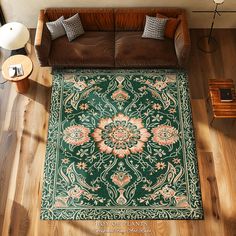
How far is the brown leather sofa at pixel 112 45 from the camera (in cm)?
539

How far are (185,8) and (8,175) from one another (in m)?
3.64

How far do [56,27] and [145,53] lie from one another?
4.53 feet

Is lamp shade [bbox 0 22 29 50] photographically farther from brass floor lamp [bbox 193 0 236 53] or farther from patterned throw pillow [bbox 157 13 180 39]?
brass floor lamp [bbox 193 0 236 53]

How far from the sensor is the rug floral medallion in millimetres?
4527

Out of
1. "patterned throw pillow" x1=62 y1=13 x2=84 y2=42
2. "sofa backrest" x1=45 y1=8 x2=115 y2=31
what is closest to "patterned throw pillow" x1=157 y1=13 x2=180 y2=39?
"sofa backrest" x1=45 y1=8 x2=115 y2=31

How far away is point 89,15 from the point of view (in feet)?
18.4

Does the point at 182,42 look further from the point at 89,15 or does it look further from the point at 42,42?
the point at 42,42

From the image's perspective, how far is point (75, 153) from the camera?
4898 millimetres

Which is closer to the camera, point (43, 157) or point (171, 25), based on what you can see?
point (43, 157)

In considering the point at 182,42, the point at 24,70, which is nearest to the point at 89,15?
the point at 24,70

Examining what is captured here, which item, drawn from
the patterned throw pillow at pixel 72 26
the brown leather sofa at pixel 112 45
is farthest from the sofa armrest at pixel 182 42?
the patterned throw pillow at pixel 72 26

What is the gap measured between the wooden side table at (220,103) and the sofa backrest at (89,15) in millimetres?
1840

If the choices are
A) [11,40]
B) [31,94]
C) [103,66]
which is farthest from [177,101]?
[11,40]

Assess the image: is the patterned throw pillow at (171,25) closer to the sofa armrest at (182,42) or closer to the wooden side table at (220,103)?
the sofa armrest at (182,42)
